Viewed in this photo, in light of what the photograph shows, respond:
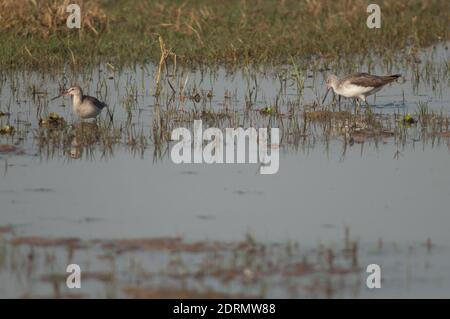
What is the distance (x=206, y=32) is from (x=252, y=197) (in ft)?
→ 26.4

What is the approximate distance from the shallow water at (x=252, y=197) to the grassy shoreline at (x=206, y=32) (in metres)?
3.09

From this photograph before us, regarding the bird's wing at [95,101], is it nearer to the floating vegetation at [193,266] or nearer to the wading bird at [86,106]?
the wading bird at [86,106]

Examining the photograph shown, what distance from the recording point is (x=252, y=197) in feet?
31.2

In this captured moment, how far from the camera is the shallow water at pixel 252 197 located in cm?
830

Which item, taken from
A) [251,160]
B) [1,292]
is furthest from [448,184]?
[1,292]

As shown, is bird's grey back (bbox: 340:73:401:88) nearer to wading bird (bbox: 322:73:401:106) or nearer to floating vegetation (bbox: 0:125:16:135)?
wading bird (bbox: 322:73:401:106)

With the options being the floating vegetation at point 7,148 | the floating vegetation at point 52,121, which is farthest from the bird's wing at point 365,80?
the floating vegetation at point 7,148

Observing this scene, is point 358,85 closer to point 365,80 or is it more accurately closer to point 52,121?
point 365,80

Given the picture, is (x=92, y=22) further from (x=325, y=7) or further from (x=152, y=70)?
(x=325, y=7)

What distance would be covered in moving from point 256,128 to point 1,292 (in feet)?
18.1

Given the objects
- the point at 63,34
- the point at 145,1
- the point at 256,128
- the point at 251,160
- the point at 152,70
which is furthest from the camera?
the point at 145,1

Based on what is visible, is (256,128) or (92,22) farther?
(92,22)

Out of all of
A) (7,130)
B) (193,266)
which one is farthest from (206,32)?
(193,266)

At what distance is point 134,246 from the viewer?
26.4 ft
